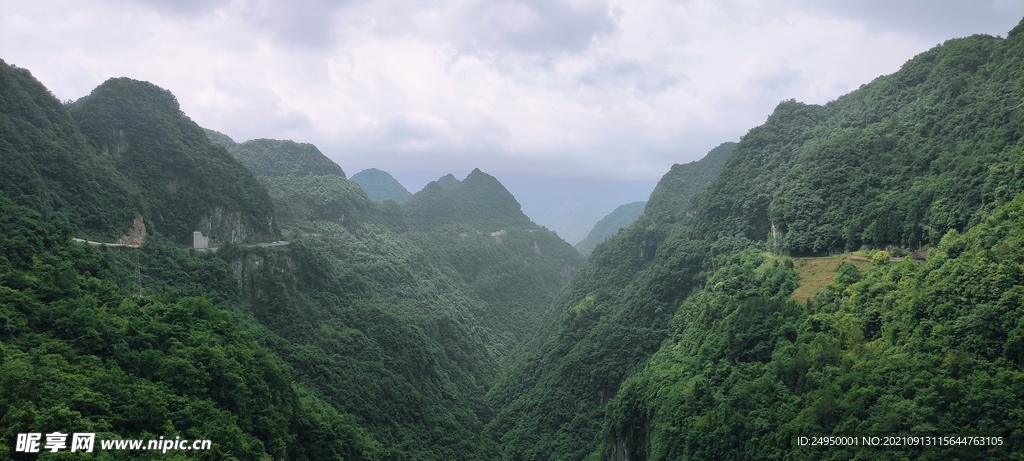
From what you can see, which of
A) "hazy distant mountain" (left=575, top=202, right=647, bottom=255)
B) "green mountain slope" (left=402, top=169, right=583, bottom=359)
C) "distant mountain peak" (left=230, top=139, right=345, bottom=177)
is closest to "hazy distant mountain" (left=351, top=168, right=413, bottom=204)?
"green mountain slope" (left=402, top=169, right=583, bottom=359)

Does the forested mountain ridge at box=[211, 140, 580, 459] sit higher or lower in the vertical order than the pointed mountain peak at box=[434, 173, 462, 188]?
lower

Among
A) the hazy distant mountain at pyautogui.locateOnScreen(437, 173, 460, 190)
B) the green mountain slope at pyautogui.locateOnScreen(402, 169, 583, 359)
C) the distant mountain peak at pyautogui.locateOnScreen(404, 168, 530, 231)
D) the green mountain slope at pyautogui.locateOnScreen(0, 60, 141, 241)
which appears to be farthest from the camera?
the hazy distant mountain at pyautogui.locateOnScreen(437, 173, 460, 190)

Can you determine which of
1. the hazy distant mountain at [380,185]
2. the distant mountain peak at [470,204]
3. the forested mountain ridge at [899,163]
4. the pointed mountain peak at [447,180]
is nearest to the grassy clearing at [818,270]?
the forested mountain ridge at [899,163]

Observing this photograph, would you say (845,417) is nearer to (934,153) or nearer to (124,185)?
(934,153)

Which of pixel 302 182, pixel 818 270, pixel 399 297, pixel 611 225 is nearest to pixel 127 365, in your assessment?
pixel 818 270

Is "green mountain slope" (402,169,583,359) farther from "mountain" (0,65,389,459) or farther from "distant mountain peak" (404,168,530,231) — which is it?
"mountain" (0,65,389,459)

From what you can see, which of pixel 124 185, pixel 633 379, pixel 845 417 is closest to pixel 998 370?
pixel 845 417
